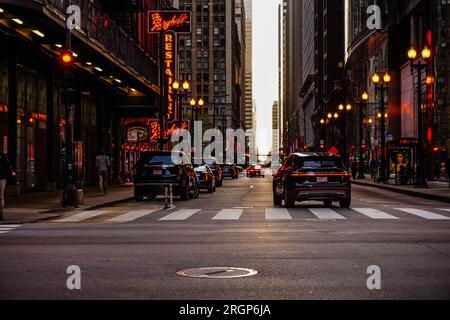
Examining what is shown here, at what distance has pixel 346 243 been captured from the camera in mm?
12914

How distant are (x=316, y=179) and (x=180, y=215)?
182 inches

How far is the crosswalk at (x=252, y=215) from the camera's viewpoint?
19.0 meters

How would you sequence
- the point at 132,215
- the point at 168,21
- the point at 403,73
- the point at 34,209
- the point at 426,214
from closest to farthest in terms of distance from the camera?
the point at 426,214
the point at 132,215
the point at 34,209
the point at 168,21
the point at 403,73

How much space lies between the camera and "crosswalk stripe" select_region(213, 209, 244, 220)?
19.3 m

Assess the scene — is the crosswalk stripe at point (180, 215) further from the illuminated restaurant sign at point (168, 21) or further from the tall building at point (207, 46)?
the tall building at point (207, 46)

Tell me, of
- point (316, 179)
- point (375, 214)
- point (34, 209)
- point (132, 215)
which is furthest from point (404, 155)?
point (34, 209)

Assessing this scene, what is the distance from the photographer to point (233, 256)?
11.2 m

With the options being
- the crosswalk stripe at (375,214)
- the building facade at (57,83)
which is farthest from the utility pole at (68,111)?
the crosswalk stripe at (375,214)

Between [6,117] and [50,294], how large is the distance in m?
24.4

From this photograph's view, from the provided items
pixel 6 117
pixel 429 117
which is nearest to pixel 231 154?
pixel 429 117

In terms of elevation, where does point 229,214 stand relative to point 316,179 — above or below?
below

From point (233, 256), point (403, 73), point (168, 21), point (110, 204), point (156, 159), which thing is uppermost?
point (168, 21)

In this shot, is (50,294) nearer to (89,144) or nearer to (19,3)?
(19,3)

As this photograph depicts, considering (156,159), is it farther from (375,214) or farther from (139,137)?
(139,137)
